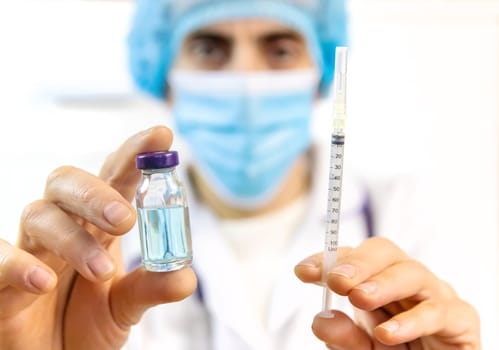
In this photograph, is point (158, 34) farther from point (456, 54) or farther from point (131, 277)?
point (456, 54)

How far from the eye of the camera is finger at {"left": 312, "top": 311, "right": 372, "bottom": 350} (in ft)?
2.01

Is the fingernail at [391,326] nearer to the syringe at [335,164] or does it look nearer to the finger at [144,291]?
the syringe at [335,164]

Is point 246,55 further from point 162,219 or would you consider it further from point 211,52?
point 162,219

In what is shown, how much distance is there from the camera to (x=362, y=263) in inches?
23.2

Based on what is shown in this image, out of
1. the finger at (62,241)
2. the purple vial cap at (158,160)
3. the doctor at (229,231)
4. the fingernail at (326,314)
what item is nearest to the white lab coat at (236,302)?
the doctor at (229,231)

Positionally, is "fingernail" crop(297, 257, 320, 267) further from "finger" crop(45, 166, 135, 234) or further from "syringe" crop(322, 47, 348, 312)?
"finger" crop(45, 166, 135, 234)

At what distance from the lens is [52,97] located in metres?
1.29

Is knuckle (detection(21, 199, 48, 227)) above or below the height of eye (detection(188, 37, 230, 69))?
below

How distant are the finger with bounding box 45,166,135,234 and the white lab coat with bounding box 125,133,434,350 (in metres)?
0.28

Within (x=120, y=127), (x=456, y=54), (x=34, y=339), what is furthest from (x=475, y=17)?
(x=34, y=339)

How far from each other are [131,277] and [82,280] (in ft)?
0.25

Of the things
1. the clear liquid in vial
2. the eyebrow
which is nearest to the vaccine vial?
the clear liquid in vial

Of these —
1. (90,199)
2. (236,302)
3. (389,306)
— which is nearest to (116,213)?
(90,199)

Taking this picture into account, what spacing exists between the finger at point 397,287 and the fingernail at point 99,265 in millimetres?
250
